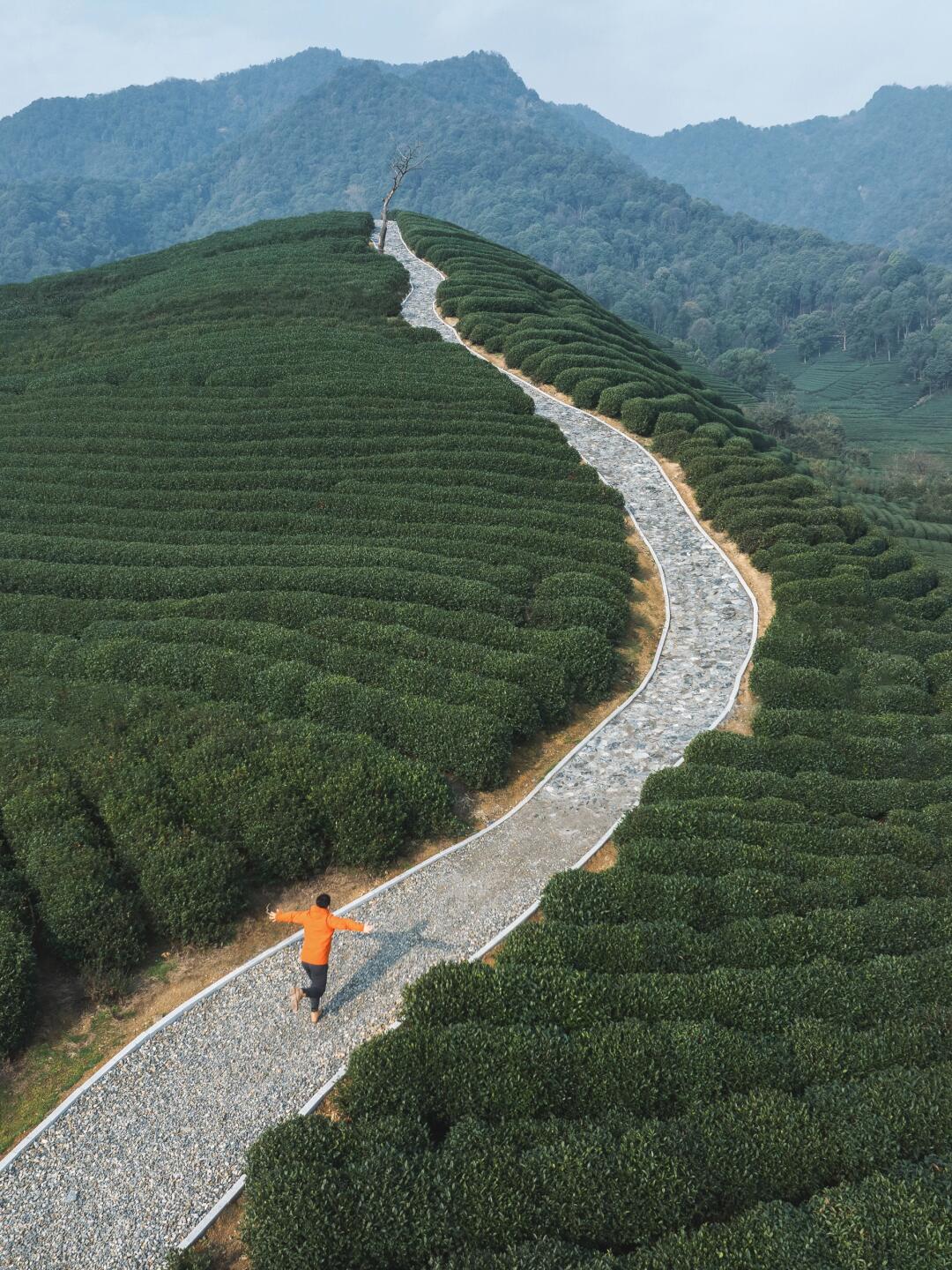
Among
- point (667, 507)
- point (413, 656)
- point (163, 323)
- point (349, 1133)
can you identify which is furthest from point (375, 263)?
point (349, 1133)

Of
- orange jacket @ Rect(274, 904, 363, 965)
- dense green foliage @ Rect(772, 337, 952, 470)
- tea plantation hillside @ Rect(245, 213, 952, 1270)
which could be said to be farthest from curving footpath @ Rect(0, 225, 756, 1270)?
dense green foliage @ Rect(772, 337, 952, 470)

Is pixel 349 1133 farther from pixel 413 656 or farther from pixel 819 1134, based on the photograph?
pixel 413 656

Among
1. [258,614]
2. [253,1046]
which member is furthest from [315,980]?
[258,614]

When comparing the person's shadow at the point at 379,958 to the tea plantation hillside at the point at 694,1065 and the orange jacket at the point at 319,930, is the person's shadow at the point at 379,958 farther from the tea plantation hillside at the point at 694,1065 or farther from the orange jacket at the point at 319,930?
the tea plantation hillside at the point at 694,1065

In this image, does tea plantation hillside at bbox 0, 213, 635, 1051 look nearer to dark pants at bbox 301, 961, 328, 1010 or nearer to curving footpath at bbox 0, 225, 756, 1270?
curving footpath at bbox 0, 225, 756, 1270

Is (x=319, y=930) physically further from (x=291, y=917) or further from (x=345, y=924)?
(x=291, y=917)
